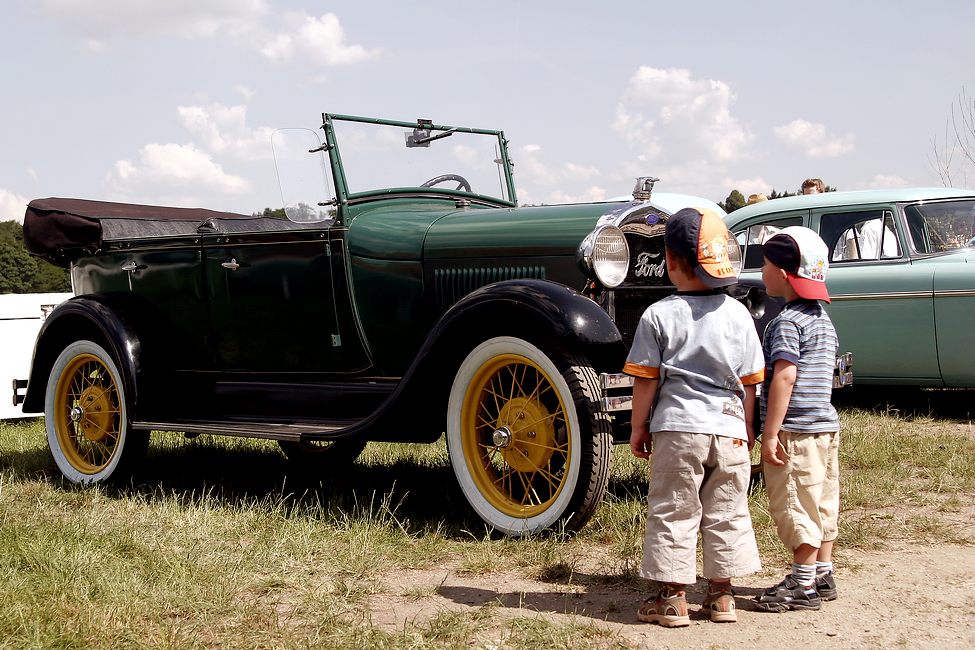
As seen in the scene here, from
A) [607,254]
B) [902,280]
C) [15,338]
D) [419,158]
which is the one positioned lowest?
[902,280]

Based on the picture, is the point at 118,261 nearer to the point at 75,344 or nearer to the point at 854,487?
the point at 75,344

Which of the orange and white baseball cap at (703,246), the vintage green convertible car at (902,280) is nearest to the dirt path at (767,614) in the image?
the orange and white baseball cap at (703,246)

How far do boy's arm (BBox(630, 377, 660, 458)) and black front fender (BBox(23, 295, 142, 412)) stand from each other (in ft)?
10.9

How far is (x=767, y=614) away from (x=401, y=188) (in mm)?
3188

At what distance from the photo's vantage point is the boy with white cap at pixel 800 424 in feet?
10.5

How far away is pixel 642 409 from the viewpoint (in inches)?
123

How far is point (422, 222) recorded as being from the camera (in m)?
5.07

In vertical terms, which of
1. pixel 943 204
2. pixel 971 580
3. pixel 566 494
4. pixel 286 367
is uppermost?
pixel 943 204

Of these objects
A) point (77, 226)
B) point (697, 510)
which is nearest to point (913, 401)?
point (697, 510)

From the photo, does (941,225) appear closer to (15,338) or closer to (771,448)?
(771,448)

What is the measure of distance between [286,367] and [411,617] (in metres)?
A: 2.55

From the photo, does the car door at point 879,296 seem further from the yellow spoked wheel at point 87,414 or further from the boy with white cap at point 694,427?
the yellow spoked wheel at point 87,414

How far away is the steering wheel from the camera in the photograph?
574 cm

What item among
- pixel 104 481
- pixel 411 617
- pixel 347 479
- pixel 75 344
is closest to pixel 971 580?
pixel 411 617
